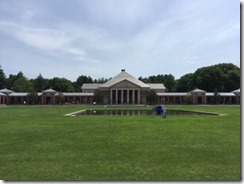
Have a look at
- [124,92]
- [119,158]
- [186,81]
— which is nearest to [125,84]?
[124,92]

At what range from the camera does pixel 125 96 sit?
10319 centimetres

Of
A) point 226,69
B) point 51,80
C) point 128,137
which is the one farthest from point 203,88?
point 128,137

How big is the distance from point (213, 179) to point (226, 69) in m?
106

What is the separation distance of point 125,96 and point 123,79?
570cm

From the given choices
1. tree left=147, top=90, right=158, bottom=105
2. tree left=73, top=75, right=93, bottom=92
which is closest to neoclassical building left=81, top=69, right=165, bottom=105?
tree left=147, top=90, right=158, bottom=105

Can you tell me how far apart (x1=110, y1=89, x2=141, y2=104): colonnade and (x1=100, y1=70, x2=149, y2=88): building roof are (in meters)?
2.63

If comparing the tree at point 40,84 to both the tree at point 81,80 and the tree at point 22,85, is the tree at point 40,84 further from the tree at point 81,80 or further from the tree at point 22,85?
the tree at point 81,80

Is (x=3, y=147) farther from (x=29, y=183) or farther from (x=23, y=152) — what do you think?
(x=29, y=183)

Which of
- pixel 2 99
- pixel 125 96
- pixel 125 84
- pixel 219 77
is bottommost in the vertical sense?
pixel 2 99

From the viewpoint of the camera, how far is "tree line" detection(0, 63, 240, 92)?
104938mm

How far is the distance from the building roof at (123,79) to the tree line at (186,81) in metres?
18.0

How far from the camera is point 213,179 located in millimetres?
6668

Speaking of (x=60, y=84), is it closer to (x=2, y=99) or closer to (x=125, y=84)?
(x=2, y=99)

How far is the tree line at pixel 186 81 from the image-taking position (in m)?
105
